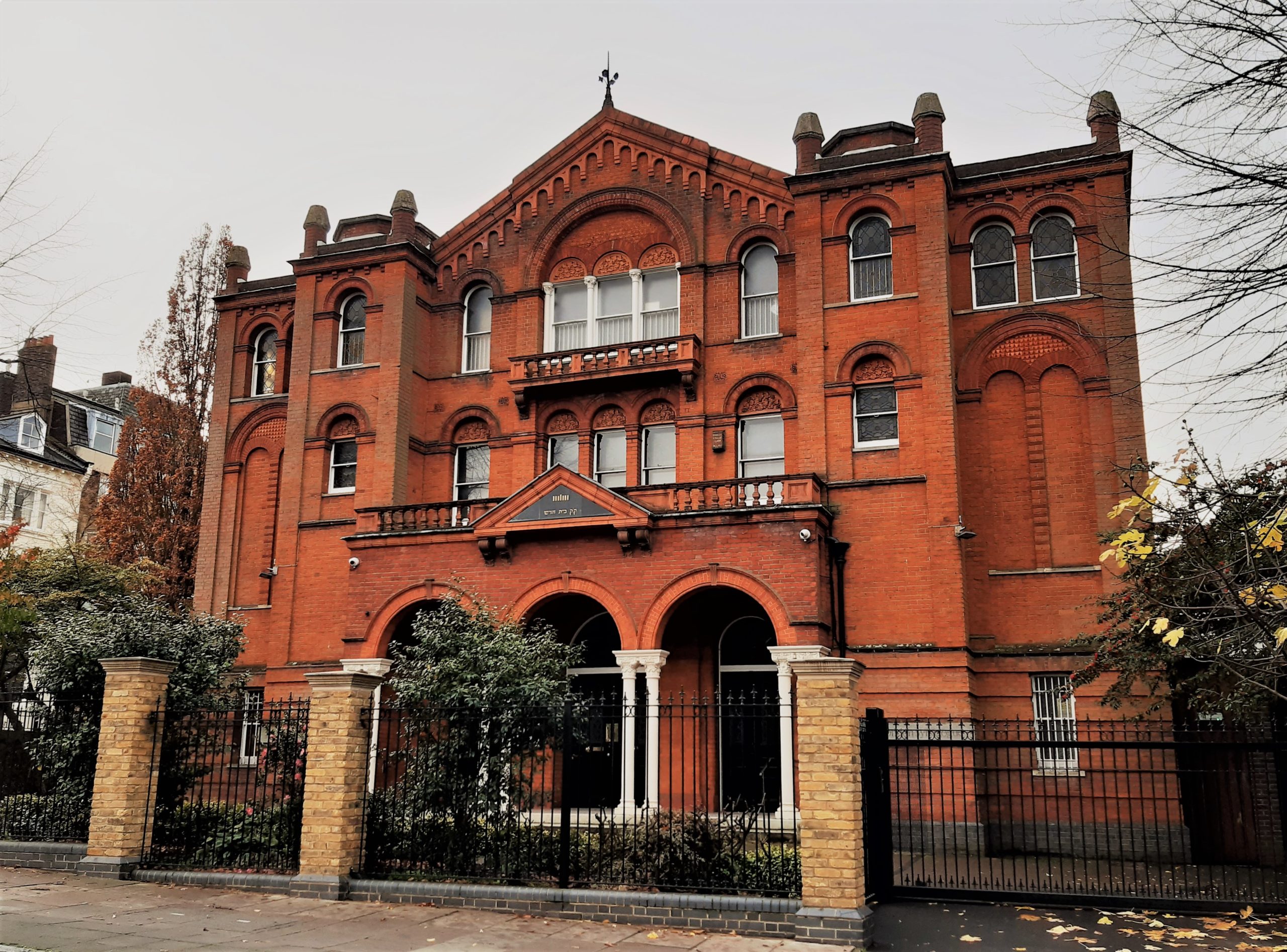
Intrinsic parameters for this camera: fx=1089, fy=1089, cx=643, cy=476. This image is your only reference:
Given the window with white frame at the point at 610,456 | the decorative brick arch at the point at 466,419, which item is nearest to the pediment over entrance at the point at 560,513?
the window with white frame at the point at 610,456

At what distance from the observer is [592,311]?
→ 26516mm

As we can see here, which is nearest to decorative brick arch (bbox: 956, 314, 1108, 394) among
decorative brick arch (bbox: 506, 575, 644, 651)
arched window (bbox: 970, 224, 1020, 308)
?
arched window (bbox: 970, 224, 1020, 308)

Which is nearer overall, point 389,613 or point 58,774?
point 58,774

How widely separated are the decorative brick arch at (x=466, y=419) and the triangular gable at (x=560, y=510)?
167 inches

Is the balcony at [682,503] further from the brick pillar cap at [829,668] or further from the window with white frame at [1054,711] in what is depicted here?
the brick pillar cap at [829,668]

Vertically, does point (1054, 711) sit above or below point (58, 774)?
above

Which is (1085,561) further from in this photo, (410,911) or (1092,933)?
(410,911)

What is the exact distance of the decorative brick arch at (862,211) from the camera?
23812mm

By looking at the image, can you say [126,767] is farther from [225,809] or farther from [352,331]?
[352,331]

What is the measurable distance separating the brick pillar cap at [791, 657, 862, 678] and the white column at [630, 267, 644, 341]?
583 inches

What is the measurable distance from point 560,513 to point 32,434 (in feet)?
99.6

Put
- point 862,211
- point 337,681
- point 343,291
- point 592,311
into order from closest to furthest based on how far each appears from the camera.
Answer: point 337,681
point 862,211
point 592,311
point 343,291

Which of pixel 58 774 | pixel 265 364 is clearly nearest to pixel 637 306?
pixel 265 364

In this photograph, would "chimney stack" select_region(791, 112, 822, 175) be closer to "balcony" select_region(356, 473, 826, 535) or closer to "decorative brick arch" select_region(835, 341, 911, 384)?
"decorative brick arch" select_region(835, 341, 911, 384)
